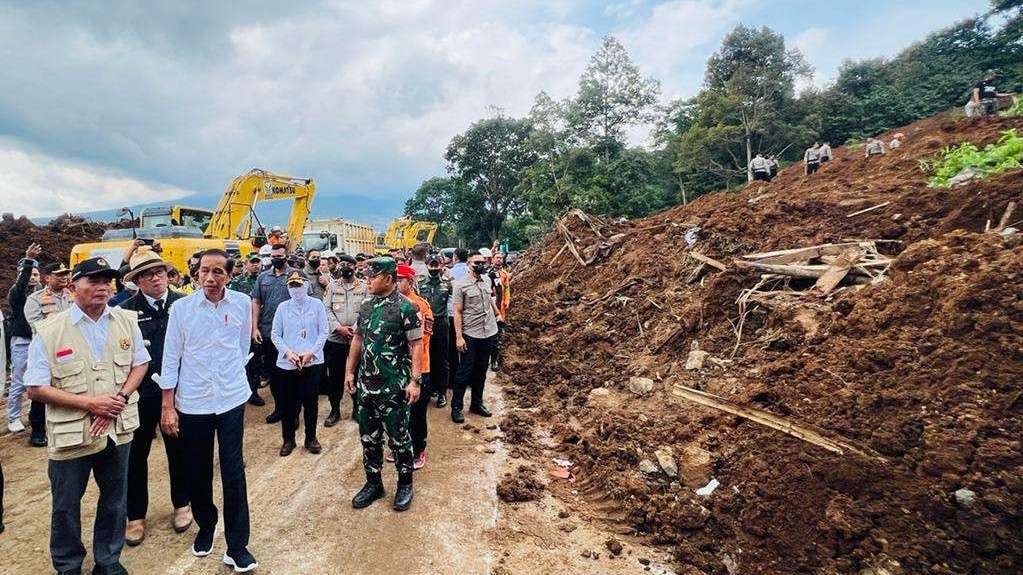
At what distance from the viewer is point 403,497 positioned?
11.5 ft

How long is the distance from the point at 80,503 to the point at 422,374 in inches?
→ 83.6

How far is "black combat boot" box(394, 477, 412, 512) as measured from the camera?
3.45m

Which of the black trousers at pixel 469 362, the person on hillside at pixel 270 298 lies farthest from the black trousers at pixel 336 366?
the black trousers at pixel 469 362

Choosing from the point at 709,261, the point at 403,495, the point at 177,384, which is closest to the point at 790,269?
the point at 709,261

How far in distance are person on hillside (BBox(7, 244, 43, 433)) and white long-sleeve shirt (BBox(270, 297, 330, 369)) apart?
2888 millimetres

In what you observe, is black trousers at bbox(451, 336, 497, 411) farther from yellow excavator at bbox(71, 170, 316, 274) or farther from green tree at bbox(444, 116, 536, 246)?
green tree at bbox(444, 116, 536, 246)

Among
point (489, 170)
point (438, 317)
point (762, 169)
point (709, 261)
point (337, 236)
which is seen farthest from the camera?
point (489, 170)

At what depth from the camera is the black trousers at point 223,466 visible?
278 cm

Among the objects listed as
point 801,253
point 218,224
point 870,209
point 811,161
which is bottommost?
point 801,253

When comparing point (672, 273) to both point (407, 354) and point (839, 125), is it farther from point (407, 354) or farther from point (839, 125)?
point (839, 125)

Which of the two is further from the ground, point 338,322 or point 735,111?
point 735,111

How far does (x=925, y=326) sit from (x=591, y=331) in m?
4.42

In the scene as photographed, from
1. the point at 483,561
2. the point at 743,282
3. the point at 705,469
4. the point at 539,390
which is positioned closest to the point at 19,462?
the point at 483,561

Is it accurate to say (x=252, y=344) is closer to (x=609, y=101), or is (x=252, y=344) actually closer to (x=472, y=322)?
(x=472, y=322)
